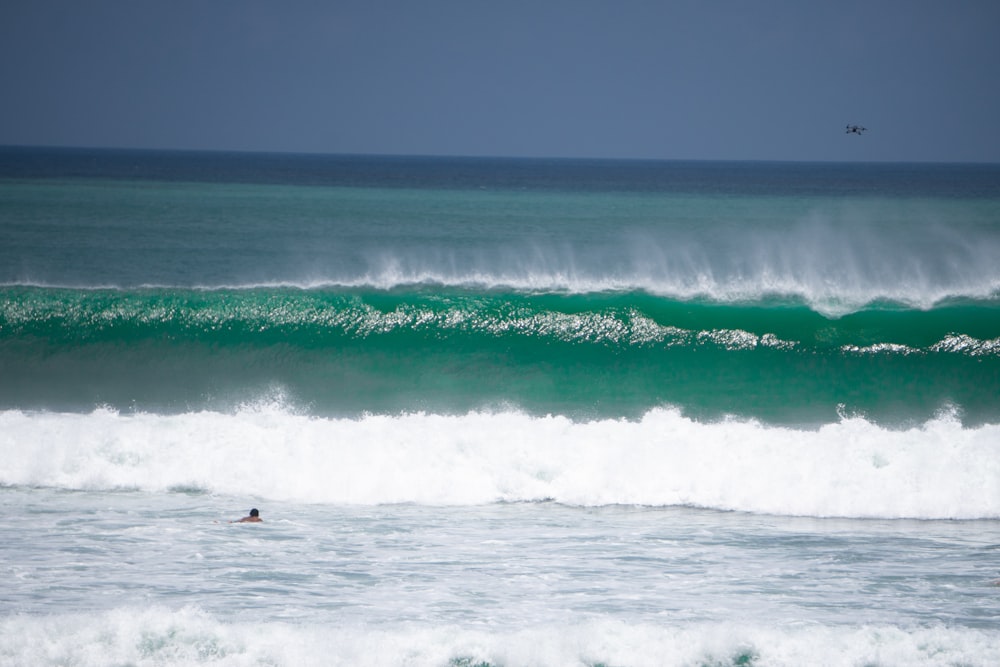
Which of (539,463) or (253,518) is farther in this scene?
(539,463)

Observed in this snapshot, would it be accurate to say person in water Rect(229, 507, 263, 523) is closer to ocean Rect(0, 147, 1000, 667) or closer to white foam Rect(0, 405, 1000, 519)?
ocean Rect(0, 147, 1000, 667)

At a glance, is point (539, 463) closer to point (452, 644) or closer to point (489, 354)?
point (452, 644)

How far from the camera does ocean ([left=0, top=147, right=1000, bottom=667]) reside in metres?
6.67

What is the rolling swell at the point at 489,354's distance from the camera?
43.3 feet

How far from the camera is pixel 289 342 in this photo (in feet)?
48.6

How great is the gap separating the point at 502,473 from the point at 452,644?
11.9 feet

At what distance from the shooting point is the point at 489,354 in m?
14.5

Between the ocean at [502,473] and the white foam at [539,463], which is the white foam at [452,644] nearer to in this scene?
the ocean at [502,473]

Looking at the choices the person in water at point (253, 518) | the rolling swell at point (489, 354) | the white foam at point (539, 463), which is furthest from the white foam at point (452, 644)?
the rolling swell at point (489, 354)

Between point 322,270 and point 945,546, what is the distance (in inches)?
753

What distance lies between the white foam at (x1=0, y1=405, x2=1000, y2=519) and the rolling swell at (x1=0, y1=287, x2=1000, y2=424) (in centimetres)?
197

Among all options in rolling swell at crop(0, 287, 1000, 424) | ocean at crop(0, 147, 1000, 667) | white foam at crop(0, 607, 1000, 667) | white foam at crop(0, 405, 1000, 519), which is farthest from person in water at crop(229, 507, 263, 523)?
rolling swell at crop(0, 287, 1000, 424)

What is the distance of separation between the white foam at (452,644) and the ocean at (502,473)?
22mm

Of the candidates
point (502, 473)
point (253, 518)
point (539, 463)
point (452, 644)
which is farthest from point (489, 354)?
point (452, 644)
